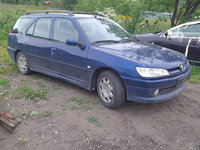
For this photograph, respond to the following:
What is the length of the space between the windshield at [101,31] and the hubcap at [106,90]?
0.84 m

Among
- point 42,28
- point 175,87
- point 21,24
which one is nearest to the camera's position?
point 175,87

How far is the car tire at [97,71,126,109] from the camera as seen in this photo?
3877 mm

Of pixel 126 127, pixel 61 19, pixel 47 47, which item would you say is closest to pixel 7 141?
pixel 126 127

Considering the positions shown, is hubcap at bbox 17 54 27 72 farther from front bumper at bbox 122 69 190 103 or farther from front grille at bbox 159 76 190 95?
front grille at bbox 159 76 190 95

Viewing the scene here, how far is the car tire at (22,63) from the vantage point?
6.03m

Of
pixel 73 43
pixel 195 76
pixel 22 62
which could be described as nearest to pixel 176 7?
pixel 195 76

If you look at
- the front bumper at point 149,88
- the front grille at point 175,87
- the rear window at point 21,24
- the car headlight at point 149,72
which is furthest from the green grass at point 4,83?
the front grille at point 175,87

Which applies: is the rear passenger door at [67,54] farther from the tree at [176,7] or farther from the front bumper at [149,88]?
the tree at [176,7]

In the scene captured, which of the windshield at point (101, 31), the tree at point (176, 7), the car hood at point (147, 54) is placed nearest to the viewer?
the car hood at point (147, 54)

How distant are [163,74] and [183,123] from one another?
875mm

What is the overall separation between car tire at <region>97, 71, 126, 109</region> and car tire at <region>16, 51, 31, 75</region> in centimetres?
264

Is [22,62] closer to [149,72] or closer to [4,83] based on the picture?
[4,83]

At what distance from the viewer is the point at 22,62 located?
618cm

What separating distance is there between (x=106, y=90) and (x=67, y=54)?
1.18m
